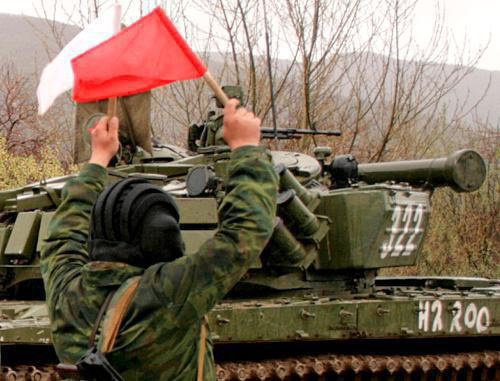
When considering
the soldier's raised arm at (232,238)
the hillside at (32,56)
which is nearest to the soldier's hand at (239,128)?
the soldier's raised arm at (232,238)

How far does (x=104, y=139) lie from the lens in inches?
146

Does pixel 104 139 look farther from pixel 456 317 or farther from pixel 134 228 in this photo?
pixel 456 317

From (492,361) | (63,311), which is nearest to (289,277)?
(492,361)

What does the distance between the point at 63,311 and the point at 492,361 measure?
5666mm

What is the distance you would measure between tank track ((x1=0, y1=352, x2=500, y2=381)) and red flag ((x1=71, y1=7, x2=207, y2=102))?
9.09ft

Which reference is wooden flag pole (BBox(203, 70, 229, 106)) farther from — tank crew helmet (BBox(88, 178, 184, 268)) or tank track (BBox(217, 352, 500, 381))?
tank track (BBox(217, 352, 500, 381))

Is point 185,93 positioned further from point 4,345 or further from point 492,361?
point 4,345

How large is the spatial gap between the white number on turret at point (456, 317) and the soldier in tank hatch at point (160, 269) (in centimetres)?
454

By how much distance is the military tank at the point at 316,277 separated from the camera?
275 inches

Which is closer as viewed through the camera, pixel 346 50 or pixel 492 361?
pixel 492 361

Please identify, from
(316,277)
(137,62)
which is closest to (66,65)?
(137,62)

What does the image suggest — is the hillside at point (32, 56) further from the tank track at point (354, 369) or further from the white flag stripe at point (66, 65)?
the white flag stripe at point (66, 65)

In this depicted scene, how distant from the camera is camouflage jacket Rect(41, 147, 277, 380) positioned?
3.23m

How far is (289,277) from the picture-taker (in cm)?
769
